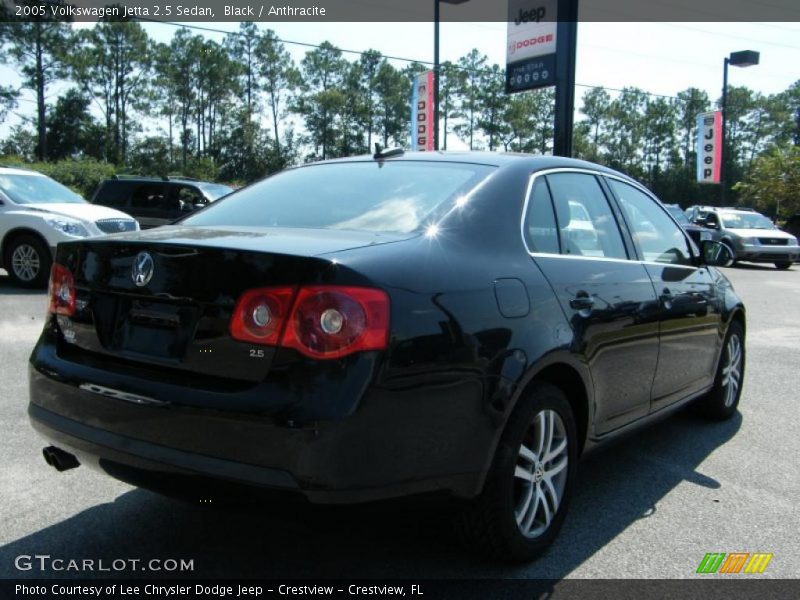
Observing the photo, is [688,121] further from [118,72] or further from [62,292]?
[62,292]

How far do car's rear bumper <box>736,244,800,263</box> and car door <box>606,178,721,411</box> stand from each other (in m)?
17.1

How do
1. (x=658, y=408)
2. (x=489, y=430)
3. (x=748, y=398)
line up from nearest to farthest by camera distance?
(x=489, y=430) < (x=658, y=408) < (x=748, y=398)

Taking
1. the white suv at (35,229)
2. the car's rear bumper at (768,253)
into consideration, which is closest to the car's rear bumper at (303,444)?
the white suv at (35,229)

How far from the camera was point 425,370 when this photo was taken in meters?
2.38

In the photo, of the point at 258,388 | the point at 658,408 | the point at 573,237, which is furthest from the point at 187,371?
the point at 658,408

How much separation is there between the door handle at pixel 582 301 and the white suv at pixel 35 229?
28.6 ft

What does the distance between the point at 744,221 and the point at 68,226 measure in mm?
18745

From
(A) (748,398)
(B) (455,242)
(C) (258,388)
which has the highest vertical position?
(B) (455,242)

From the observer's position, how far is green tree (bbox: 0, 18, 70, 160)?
53125mm

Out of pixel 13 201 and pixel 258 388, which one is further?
pixel 13 201

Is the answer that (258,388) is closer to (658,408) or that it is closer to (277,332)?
(277,332)

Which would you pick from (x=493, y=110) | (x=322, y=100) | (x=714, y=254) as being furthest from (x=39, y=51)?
(x=714, y=254)

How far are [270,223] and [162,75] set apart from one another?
7374 cm

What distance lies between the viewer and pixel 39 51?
55.5 m
